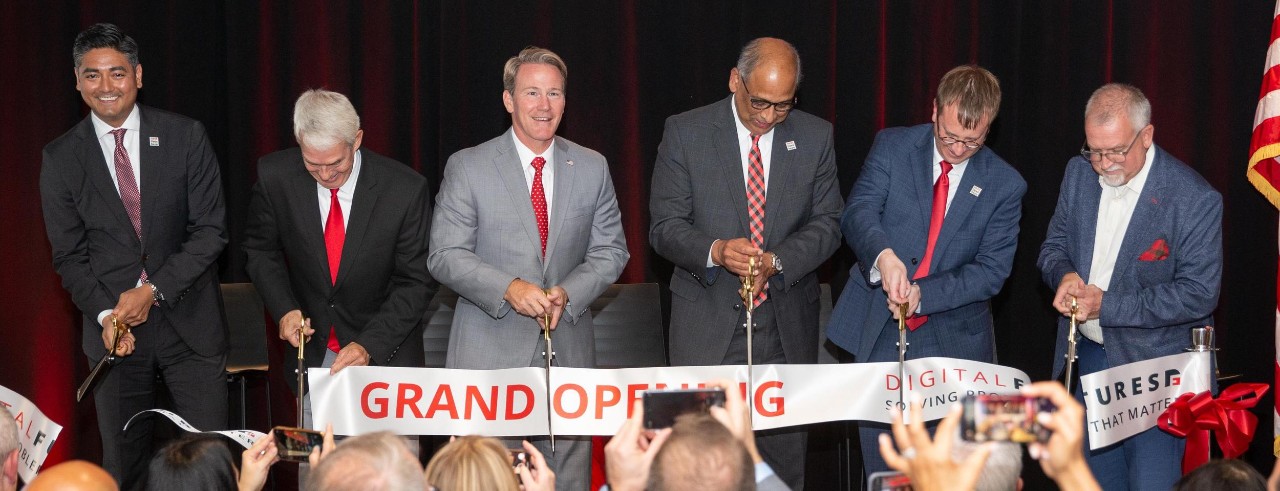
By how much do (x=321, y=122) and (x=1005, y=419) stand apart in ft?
8.88

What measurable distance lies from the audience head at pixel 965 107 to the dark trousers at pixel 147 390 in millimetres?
2891

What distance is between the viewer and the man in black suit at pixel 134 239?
4.40 metres

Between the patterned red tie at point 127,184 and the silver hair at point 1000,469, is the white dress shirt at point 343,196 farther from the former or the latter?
the silver hair at point 1000,469

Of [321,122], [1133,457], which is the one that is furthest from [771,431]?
[321,122]

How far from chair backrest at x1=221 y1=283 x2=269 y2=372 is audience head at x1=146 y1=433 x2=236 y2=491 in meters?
2.61

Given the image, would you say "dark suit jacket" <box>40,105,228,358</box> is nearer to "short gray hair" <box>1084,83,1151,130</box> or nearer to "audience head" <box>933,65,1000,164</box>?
"audience head" <box>933,65,1000,164</box>

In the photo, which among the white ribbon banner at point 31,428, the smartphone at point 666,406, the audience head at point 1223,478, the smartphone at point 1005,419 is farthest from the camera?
the white ribbon banner at point 31,428

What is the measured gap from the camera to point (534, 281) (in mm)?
4207

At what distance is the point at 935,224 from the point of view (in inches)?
174

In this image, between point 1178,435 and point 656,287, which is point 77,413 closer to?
point 656,287

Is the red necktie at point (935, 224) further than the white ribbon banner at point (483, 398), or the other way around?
the red necktie at point (935, 224)

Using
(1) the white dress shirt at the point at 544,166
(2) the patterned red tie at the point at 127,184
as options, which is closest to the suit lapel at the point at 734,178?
(1) the white dress shirt at the point at 544,166

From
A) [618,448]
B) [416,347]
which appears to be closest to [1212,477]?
[618,448]

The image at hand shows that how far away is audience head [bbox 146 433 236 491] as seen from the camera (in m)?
2.79
